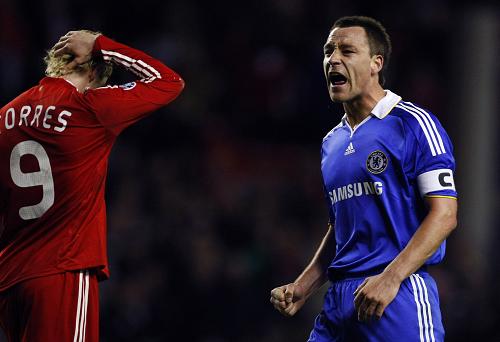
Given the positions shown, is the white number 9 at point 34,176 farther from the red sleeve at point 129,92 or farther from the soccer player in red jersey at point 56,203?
the red sleeve at point 129,92

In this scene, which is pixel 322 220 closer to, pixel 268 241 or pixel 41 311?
pixel 268 241

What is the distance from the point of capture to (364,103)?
4.56 m

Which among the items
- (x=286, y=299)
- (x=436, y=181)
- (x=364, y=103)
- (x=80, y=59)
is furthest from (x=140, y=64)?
(x=436, y=181)

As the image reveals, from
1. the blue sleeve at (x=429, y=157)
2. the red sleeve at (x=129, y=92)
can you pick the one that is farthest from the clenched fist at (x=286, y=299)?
the red sleeve at (x=129, y=92)

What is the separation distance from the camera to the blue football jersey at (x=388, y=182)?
4.22 meters

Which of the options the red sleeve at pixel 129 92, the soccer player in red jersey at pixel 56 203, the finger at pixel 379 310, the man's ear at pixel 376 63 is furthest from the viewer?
the man's ear at pixel 376 63

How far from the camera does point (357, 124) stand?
15.1 feet

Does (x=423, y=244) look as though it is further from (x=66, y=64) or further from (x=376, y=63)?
(x=66, y=64)

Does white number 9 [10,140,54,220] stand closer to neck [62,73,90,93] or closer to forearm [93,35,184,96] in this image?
neck [62,73,90,93]

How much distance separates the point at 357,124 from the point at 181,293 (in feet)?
14.9

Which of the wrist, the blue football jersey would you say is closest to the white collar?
the blue football jersey

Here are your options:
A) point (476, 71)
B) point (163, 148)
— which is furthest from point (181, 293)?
point (476, 71)

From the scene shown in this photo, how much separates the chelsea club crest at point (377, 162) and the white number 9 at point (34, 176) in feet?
4.72

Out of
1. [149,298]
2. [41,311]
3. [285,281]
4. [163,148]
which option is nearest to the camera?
[41,311]
